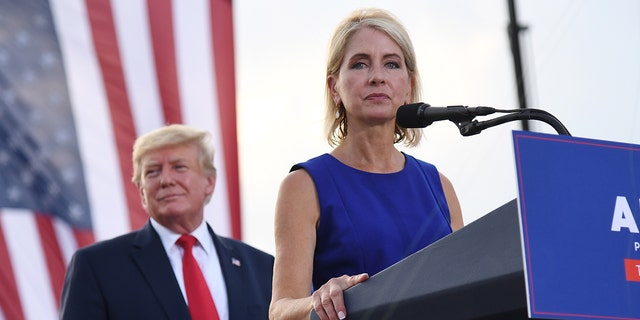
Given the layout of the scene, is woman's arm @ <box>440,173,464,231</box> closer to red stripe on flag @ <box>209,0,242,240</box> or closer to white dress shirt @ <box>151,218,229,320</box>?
white dress shirt @ <box>151,218,229,320</box>

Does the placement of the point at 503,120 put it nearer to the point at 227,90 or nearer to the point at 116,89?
the point at 116,89

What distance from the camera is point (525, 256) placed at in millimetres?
1663

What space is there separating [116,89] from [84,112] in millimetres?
260

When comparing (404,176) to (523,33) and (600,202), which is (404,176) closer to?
(600,202)

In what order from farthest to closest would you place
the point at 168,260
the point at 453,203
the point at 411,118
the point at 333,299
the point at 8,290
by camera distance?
the point at 8,290 → the point at 168,260 → the point at 453,203 → the point at 411,118 → the point at 333,299

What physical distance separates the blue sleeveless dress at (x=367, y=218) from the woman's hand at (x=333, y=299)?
1.71ft

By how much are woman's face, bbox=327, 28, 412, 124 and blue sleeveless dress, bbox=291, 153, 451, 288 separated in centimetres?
16

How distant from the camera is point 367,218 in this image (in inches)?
104

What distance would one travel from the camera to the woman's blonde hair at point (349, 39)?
282 cm

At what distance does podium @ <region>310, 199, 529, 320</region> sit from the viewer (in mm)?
1725

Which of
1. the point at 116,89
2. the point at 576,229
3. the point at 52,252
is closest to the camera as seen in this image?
the point at 576,229

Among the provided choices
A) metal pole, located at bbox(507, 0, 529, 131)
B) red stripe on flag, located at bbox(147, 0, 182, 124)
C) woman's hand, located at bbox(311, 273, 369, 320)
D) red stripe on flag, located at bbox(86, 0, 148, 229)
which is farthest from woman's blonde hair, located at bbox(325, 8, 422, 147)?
red stripe on flag, located at bbox(147, 0, 182, 124)

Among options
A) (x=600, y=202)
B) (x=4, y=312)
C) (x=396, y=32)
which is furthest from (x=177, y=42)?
(x=600, y=202)

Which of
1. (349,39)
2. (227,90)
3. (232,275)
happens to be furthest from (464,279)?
(227,90)
